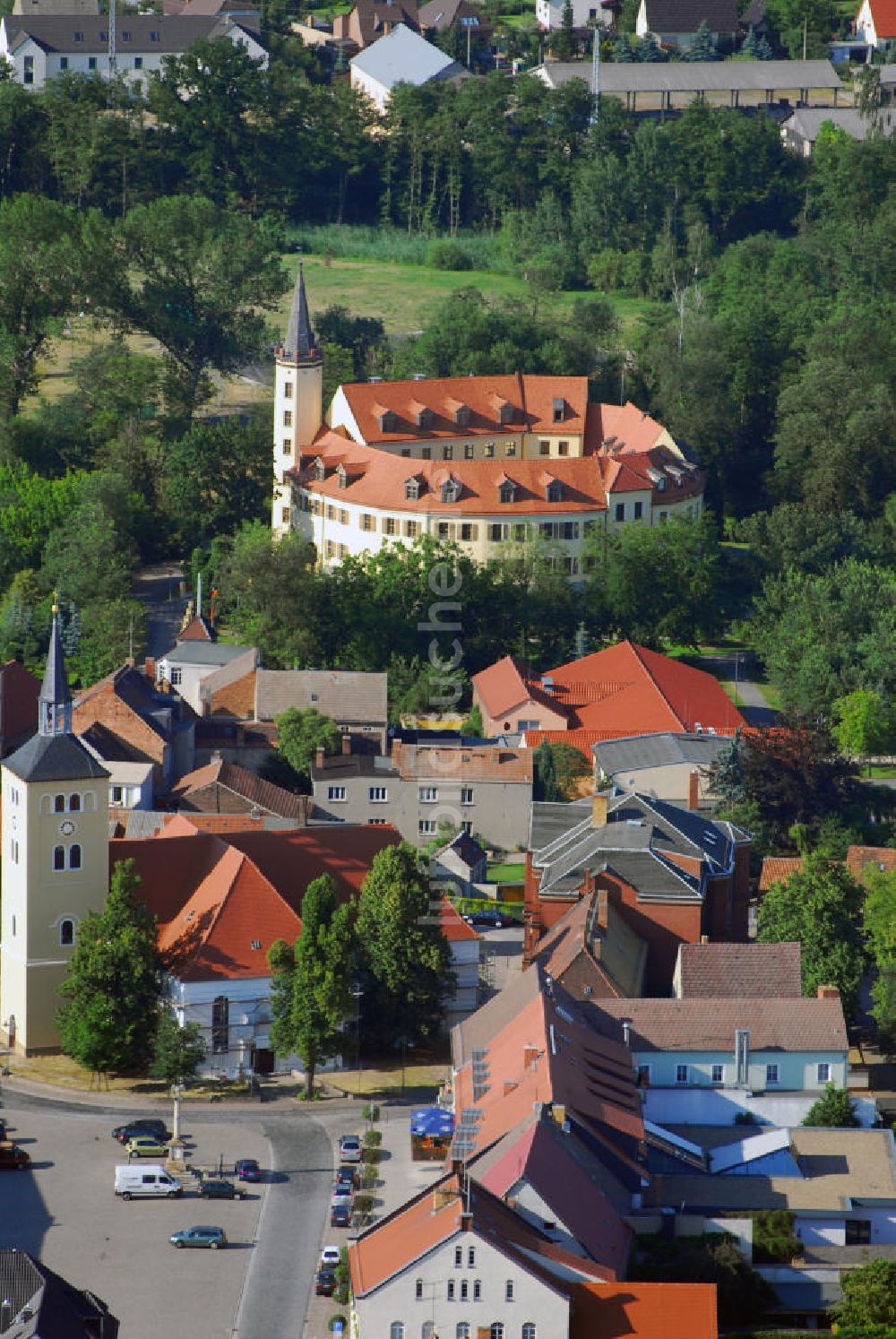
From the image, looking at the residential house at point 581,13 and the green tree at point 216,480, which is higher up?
the residential house at point 581,13

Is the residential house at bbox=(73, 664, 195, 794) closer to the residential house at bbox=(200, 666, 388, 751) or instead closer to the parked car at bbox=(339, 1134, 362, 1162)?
the residential house at bbox=(200, 666, 388, 751)

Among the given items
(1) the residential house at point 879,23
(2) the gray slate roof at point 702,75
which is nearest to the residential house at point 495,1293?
(2) the gray slate roof at point 702,75

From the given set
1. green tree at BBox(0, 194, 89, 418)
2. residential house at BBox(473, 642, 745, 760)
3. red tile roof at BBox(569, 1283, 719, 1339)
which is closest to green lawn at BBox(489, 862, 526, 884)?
residential house at BBox(473, 642, 745, 760)

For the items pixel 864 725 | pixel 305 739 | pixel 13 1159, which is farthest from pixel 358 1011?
pixel 864 725

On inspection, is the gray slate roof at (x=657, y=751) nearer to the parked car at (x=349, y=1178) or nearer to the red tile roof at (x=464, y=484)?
the red tile roof at (x=464, y=484)

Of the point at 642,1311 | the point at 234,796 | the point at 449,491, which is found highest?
the point at 449,491

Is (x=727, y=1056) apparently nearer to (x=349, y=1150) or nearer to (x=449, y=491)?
(x=349, y=1150)
